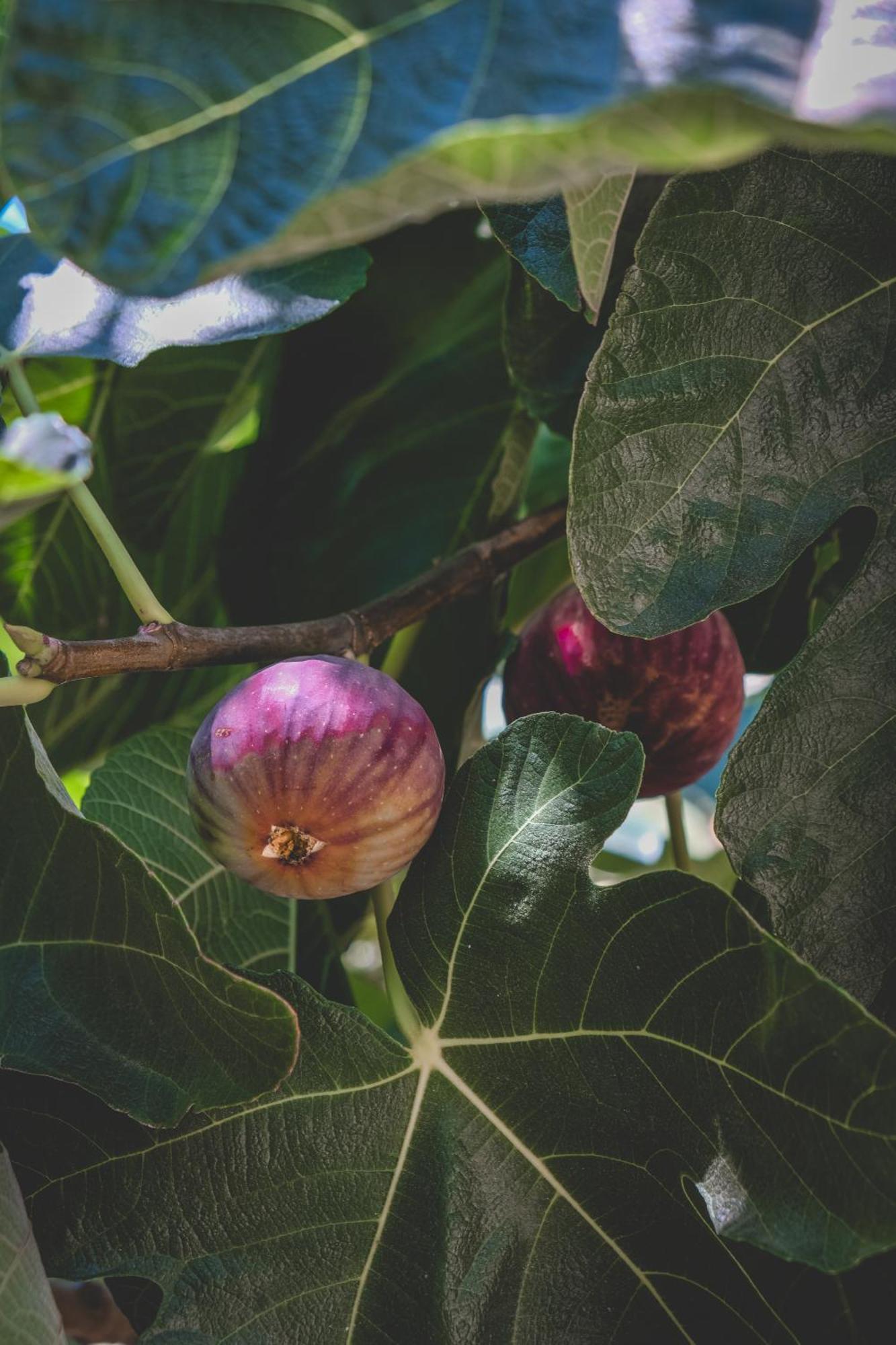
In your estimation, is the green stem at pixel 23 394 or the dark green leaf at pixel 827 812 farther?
the green stem at pixel 23 394

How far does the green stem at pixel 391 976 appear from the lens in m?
0.78

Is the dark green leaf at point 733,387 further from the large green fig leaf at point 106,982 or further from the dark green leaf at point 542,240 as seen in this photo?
the large green fig leaf at point 106,982

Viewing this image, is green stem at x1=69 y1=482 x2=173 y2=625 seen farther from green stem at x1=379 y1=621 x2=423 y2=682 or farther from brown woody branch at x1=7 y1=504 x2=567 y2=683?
green stem at x1=379 y1=621 x2=423 y2=682

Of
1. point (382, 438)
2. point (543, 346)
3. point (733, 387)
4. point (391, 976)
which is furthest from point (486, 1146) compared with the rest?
point (382, 438)

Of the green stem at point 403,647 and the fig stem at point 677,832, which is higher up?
the green stem at point 403,647

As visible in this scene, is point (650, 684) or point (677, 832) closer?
point (650, 684)

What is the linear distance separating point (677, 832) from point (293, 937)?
34 cm

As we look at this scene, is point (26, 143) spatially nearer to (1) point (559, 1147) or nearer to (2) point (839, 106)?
(2) point (839, 106)

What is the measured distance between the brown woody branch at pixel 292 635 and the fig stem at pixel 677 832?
0.81ft

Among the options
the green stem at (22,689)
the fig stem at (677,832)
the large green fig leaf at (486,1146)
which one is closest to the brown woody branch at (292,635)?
the green stem at (22,689)

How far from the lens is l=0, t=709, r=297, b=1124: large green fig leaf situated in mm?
667

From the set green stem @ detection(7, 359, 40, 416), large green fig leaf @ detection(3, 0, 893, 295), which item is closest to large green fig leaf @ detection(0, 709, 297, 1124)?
green stem @ detection(7, 359, 40, 416)

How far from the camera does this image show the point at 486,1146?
0.75 m

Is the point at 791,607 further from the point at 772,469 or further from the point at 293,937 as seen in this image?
the point at 293,937
